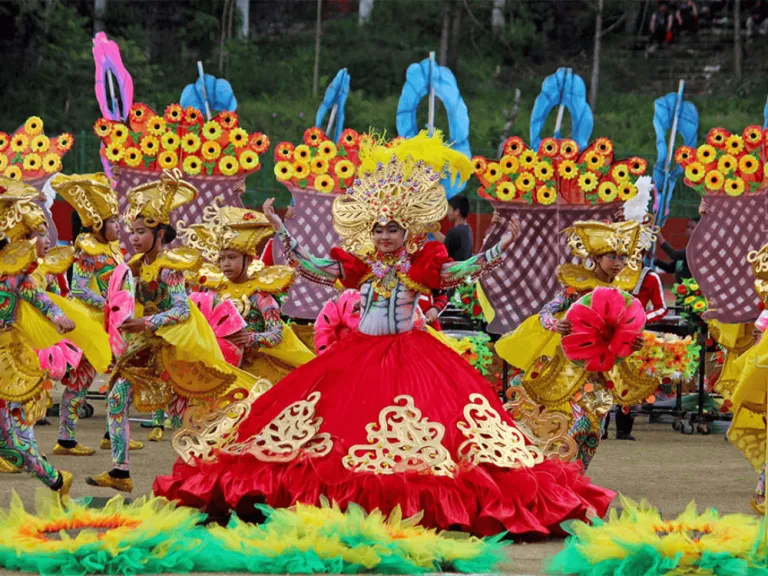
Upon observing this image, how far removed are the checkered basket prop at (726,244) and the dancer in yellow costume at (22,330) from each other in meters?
5.03

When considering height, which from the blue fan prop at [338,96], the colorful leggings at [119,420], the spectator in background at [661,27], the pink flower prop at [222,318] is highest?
the spectator in background at [661,27]

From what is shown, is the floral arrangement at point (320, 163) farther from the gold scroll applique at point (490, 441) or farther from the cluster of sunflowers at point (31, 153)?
the gold scroll applique at point (490, 441)

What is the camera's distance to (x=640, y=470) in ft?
33.4

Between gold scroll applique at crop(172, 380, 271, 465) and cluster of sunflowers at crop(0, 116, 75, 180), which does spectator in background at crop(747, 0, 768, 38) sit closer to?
cluster of sunflowers at crop(0, 116, 75, 180)

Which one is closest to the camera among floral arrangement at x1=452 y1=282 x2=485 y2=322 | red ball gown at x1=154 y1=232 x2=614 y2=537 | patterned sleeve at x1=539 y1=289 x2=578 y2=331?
red ball gown at x1=154 y1=232 x2=614 y2=537

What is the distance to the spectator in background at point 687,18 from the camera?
35.7 m

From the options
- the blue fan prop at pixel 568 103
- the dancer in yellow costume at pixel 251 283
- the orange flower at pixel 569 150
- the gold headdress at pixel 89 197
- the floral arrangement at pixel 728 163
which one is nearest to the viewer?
the gold headdress at pixel 89 197

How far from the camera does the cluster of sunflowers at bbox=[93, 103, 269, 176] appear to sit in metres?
11.9

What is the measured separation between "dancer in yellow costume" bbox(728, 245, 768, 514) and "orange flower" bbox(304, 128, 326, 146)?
4.06 meters

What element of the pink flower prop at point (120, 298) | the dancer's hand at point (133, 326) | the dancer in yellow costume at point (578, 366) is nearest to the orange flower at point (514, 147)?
the dancer in yellow costume at point (578, 366)

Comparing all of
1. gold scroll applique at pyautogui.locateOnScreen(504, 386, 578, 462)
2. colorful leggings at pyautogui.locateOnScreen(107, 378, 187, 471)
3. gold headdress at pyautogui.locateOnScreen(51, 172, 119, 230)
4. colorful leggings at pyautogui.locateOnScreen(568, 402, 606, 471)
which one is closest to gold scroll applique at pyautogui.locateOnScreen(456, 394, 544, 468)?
gold scroll applique at pyautogui.locateOnScreen(504, 386, 578, 462)

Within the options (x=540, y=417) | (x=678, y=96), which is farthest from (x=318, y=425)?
(x=678, y=96)

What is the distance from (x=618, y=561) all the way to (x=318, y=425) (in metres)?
1.96

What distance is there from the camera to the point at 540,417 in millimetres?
8320
